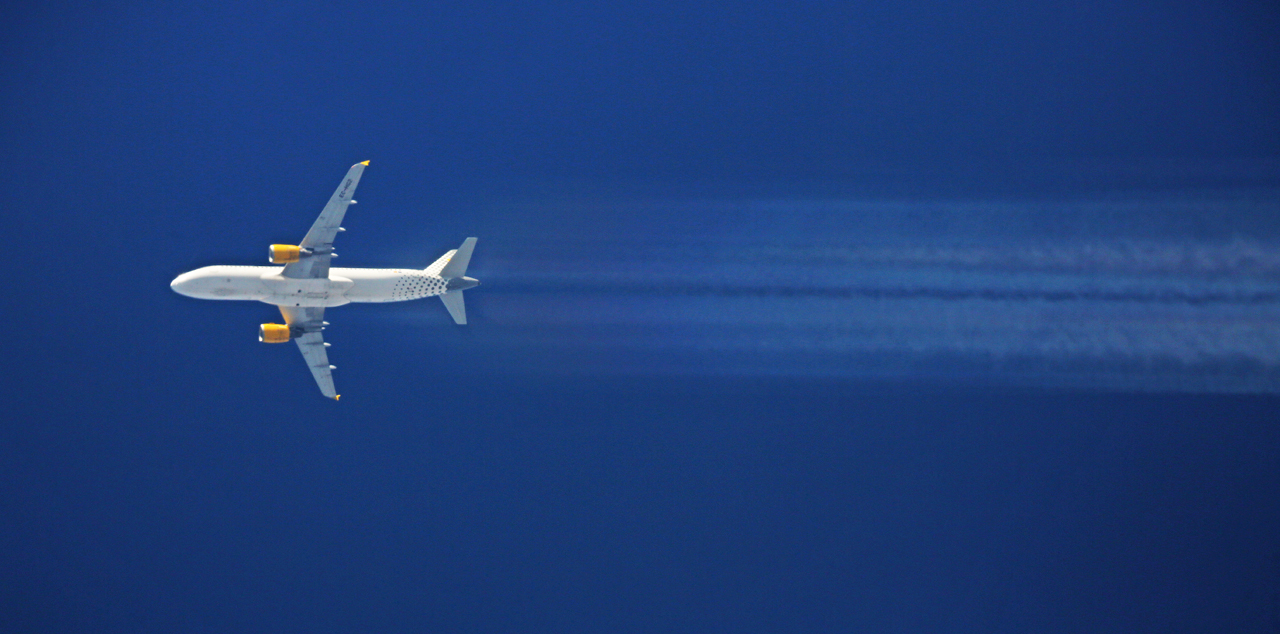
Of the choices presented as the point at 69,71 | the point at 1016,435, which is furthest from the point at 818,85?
the point at 69,71

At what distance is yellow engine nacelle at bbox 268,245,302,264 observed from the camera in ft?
75.2

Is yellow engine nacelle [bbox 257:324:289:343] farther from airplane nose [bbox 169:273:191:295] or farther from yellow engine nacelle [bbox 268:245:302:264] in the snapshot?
yellow engine nacelle [bbox 268:245:302:264]

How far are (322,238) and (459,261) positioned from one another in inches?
175

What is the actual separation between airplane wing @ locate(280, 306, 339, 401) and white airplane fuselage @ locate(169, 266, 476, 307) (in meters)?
1.52

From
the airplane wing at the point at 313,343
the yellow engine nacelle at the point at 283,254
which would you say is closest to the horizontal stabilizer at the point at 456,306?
the airplane wing at the point at 313,343

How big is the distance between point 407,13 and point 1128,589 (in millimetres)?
36710

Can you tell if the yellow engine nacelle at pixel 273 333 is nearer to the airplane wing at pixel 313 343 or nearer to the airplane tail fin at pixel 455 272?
the airplane wing at pixel 313 343

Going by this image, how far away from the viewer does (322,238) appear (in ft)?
79.2

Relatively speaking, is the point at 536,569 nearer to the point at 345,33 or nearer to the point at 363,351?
the point at 363,351

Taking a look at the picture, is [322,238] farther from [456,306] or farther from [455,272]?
[456,306]

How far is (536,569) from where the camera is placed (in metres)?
29.0

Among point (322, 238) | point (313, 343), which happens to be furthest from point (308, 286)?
point (313, 343)

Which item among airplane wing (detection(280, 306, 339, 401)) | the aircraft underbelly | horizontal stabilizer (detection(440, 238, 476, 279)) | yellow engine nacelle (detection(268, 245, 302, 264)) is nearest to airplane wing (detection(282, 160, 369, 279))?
the aircraft underbelly

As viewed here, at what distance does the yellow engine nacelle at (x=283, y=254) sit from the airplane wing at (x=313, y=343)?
305 cm
